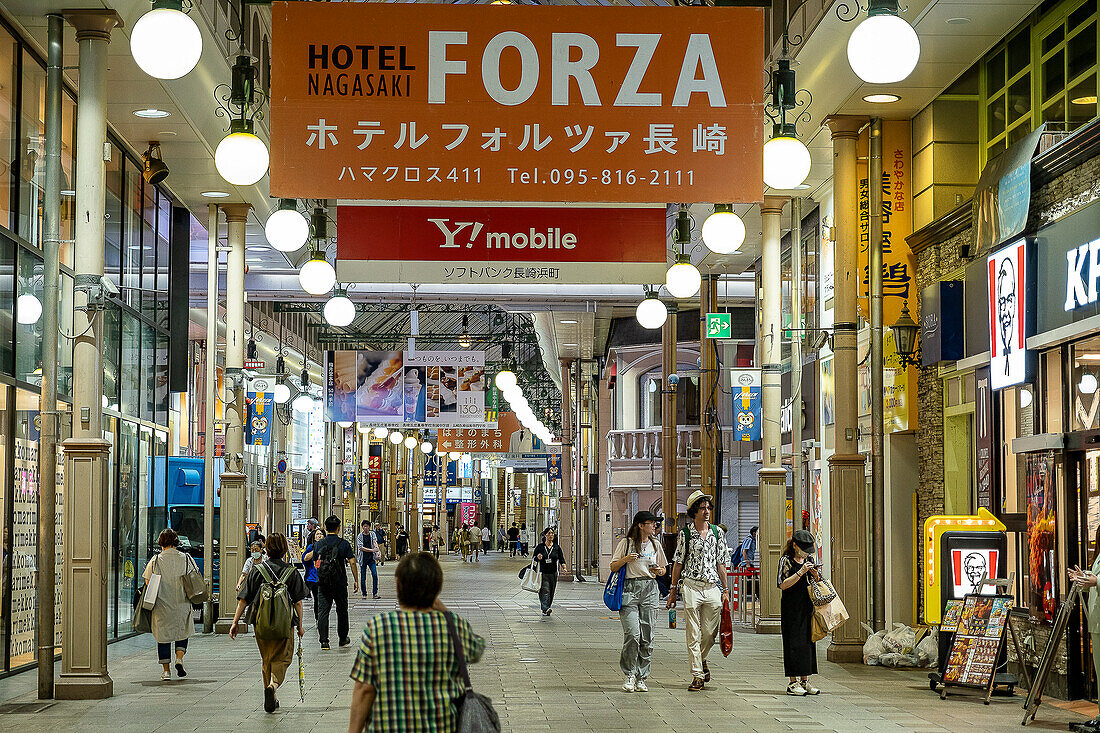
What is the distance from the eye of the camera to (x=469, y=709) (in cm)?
488

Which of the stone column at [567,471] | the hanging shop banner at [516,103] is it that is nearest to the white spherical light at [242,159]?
the hanging shop banner at [516,103]

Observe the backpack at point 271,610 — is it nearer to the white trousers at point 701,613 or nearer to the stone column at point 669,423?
the white trousers at point 701,613

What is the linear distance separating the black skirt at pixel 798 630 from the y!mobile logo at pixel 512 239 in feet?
11.7

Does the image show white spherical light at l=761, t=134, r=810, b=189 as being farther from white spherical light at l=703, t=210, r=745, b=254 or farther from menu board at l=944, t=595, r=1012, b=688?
menu board at l=944, t=595, r=1012, b=688

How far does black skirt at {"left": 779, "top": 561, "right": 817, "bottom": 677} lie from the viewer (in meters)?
11.4

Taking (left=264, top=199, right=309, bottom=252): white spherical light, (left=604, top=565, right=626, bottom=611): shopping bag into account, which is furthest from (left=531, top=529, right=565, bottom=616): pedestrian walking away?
(left=264, top=199, right=309, bottom=252): white spherical light

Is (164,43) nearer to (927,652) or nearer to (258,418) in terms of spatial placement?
(927,652)

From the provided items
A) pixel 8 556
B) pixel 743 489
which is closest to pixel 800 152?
pixel 8 556

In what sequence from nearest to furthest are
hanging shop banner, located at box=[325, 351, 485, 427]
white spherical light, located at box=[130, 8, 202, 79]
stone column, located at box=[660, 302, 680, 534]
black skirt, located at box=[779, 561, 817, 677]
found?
white spherical light, located at box=[130, 8, 202, 79]
black skirt, located at box=[779, 561, 817, 677]
stone column, located at box=[660, 302, 680, 534]
hanging shop banner, located at box=[325, 351, 485, 427]

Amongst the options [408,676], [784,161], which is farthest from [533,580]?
[408,676]

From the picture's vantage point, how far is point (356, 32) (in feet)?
25.9

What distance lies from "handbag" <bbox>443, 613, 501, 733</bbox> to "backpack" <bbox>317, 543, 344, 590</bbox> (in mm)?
11303

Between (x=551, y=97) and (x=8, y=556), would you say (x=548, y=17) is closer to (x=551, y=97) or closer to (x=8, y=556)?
(x=551, y=97)

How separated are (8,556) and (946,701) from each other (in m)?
8.18
